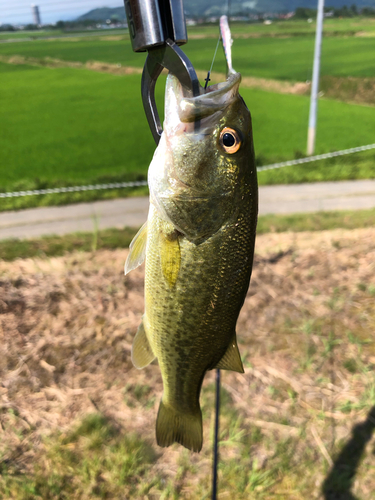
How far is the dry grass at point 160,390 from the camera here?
179 centimetres

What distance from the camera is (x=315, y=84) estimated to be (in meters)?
5.09

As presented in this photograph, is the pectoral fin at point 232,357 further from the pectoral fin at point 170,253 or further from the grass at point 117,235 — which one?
the grass at point 117,235

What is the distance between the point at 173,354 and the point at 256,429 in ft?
4.31

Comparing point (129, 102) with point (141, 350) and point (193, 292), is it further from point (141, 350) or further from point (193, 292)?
point (193, 292)

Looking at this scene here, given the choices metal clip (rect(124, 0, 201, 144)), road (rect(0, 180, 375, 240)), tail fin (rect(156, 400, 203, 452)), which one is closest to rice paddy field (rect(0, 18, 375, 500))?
road (rect(0, 180, 375, 240))

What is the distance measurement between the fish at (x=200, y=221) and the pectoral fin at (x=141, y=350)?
0.10 m

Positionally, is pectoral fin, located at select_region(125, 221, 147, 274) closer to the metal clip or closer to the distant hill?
the metal clip

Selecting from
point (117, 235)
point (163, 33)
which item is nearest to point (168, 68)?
point (163, 33)

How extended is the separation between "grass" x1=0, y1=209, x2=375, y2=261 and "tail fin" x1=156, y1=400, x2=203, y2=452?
2.48m

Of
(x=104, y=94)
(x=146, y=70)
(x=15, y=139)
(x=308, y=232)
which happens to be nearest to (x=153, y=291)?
(x=146, y=70)

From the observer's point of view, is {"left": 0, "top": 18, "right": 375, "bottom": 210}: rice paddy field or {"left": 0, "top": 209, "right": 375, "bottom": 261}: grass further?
{"left": 0, "top": 18, "right": 375, "bottom": 210}: rice paddy field

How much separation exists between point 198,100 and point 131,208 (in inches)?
143

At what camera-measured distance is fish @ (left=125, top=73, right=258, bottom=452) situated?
0.74 m

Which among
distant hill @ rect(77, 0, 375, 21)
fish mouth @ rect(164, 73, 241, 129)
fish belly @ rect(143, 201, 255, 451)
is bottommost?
fish belly @ rect(143, 201, 255, 451)
